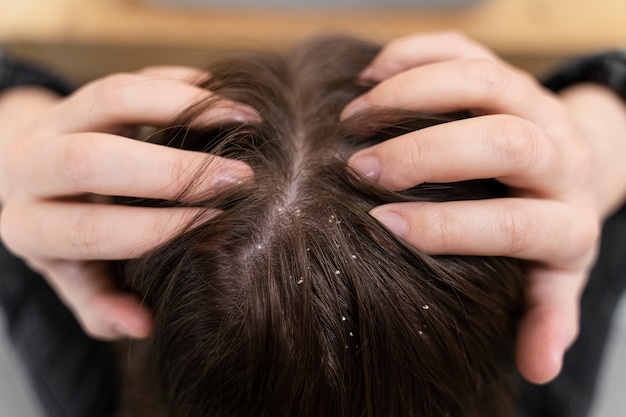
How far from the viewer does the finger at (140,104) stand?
0.46 meters

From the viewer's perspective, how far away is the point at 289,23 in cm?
102

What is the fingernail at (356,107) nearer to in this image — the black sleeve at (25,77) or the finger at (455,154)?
the finger at (455,154)

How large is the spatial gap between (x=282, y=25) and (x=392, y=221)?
0.70m

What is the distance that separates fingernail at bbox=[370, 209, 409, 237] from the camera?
425mm

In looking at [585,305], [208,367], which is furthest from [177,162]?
[585,305]

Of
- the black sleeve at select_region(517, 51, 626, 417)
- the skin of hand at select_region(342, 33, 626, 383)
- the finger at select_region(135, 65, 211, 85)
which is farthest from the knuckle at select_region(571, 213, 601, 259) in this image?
the finger at select_region(135, 65, 211, 85)

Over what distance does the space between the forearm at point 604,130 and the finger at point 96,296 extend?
0.53m

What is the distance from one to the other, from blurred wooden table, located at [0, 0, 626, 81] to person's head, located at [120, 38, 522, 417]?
57cm

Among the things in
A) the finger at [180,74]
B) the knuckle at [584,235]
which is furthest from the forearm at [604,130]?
the finger at [180,74]

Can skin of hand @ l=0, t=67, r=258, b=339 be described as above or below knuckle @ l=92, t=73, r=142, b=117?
below

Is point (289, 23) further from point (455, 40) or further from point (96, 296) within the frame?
point (96, 296)

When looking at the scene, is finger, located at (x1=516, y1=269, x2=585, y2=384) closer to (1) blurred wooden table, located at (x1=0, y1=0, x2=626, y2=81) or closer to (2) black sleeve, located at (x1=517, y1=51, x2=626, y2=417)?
(2) black sleeve, located at (x1=517, y1=51, x2=626, y2=417)

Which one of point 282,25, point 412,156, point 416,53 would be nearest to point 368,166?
point 412,156

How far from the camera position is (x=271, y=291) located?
416mm
